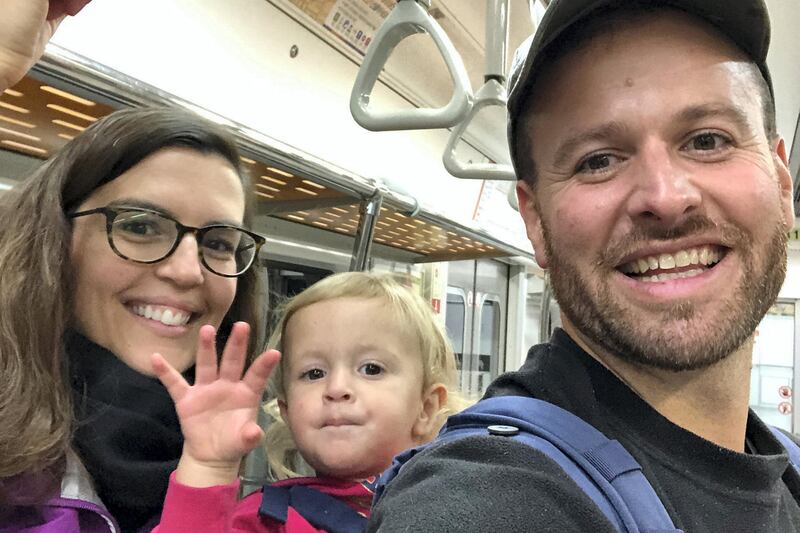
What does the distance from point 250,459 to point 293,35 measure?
1577mm

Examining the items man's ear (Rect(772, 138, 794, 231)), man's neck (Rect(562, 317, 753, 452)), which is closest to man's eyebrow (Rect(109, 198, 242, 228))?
man's neck (Rect(562, 317, 753, 452))

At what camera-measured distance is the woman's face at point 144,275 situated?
1.28 m

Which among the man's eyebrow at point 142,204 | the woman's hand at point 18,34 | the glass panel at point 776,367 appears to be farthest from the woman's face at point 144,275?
the glass panel at point 776,367

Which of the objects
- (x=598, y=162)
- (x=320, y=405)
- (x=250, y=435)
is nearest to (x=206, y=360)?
(x=250, y=435)

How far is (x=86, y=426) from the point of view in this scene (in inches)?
48.5

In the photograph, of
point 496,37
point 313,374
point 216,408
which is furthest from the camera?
point 496,37

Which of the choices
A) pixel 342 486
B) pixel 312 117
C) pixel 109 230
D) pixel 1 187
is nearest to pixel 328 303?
pixel 342 486

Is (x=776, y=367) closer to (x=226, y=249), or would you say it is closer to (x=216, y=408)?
(x=226, y=249)

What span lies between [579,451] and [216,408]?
2.20ft

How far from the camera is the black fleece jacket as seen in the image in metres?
0.65

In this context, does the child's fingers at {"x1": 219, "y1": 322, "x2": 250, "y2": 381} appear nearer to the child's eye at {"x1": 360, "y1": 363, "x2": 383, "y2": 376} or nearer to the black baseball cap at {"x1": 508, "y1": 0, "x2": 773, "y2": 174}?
the child's eye at {"x1": 360, "y1": 363, "x2": 383, "y2": 376}

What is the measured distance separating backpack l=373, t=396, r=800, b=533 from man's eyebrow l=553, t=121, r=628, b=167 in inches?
15.0

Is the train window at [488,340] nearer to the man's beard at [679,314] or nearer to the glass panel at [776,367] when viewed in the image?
the man's beard at [679,314]

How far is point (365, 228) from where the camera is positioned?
2.16 metres
